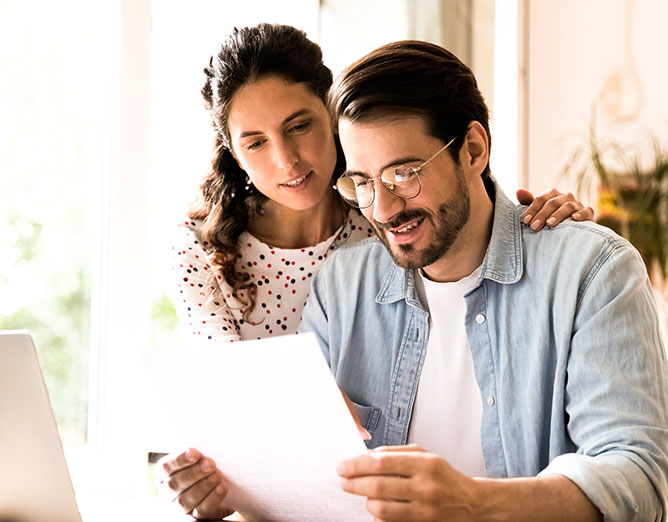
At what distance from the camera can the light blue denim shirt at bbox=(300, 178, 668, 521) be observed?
1201 millimetres

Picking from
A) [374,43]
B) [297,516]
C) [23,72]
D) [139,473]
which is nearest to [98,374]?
[139,473]

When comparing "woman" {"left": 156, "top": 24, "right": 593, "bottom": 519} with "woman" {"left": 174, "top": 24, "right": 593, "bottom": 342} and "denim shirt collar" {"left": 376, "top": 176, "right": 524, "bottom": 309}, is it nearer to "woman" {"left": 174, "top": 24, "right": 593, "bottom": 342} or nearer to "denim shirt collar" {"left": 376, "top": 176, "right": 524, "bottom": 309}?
"woman" {"left": 174, "top": 24, "right": 593, "bottom": 342}

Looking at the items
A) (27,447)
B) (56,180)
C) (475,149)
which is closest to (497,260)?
(475,149)

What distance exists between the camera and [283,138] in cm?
176

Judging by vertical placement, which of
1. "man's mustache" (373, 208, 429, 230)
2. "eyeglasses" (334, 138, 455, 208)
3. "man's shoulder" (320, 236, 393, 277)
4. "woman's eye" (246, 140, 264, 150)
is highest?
"woman's eye" (246, 140, 264, 150)

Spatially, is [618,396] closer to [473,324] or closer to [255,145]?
[473,324]

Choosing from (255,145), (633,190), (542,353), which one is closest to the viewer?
(542,353)

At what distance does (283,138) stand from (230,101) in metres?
0.15

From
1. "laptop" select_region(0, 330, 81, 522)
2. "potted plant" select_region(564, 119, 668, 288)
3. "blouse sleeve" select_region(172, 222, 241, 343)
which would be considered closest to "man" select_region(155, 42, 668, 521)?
"laptop" select_region(0, 330, 81, 522)

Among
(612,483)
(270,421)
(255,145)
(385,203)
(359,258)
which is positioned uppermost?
(255,145)

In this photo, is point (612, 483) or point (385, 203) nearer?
point (612, 483)

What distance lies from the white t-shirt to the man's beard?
3.6 inches

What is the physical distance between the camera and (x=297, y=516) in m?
1.17

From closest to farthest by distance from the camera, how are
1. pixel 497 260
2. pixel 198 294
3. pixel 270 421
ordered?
1. pixel 270 421
2. pixel 497 260
3. pixel 198 294
